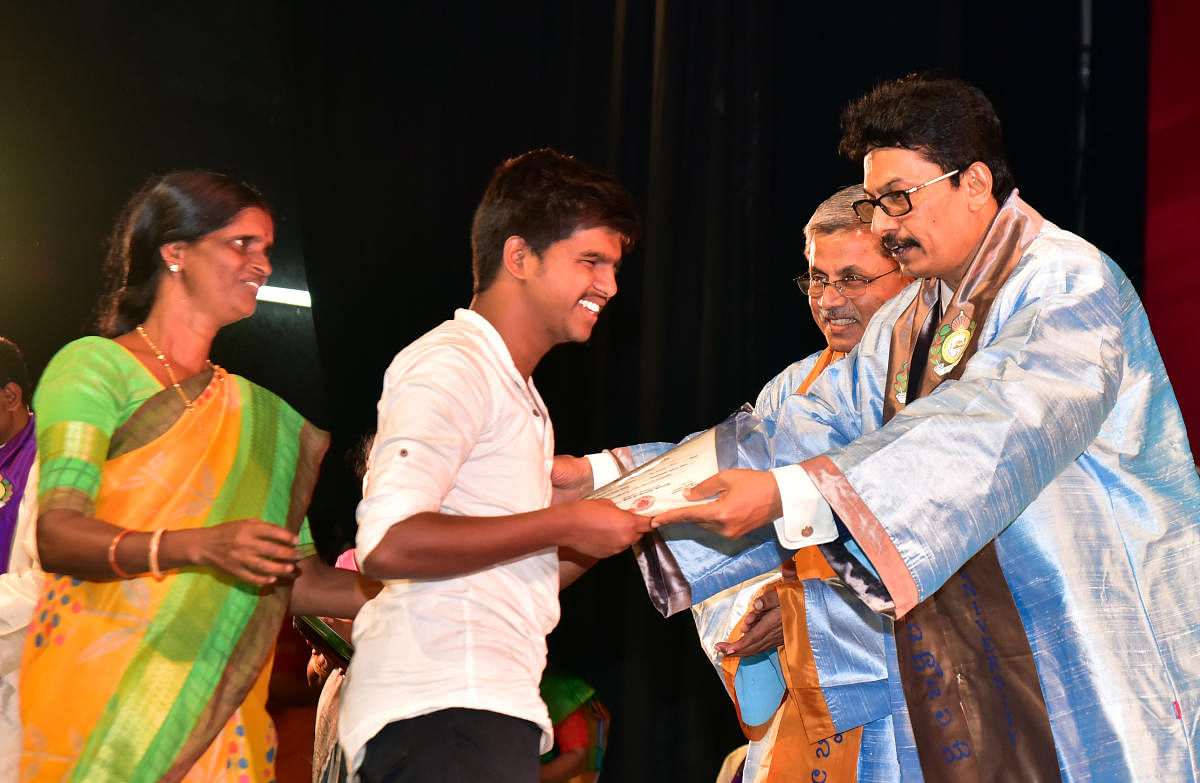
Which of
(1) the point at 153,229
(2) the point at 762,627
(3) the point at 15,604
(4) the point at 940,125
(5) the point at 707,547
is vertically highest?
(4) the point at 940,125

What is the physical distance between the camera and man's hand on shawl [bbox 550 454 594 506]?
207 centimetres

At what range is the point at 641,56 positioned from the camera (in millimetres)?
3805

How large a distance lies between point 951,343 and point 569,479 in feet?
2.44

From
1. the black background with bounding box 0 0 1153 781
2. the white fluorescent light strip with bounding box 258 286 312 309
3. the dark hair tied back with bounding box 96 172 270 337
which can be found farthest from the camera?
the white fluorescent light strip with bounding box 258 286 312 309

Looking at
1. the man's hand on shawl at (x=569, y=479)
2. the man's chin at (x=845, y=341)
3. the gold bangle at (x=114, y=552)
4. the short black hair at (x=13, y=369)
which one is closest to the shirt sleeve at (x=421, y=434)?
the gold bangle at (x=114, y=552)

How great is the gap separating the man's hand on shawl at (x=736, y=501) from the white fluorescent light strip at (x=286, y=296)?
2.49 m

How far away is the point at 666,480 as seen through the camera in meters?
1.64

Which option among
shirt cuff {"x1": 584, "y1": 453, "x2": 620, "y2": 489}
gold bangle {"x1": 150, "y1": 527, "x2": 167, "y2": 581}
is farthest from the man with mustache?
gold bangle {"x1": 150, "y1": 527, "x2": 167, "y2": 581}

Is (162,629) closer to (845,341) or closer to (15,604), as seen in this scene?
(15,604)

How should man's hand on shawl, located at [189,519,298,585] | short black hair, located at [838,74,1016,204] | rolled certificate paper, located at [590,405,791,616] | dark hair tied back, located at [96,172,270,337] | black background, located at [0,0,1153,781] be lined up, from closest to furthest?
1. man's hand on shawl, located at [189,519,298,585]
2. rolled certificate paper, located at [590,405,791,616]
3. dark hair tied back, located at [96,172,270,337]
4. short black hair, located at [838,74,1016,204]
5. black background, located at [0,0,1153,781]

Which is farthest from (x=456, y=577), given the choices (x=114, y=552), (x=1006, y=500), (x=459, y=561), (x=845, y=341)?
(x=845, y=341)

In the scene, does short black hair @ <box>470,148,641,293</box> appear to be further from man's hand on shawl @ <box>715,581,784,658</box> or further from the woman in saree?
man's hand on shawl @ <box>715,581,784,658</box>

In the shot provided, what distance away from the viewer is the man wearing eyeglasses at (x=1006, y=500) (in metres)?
1.61

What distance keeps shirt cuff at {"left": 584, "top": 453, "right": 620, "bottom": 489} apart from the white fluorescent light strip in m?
1.96
